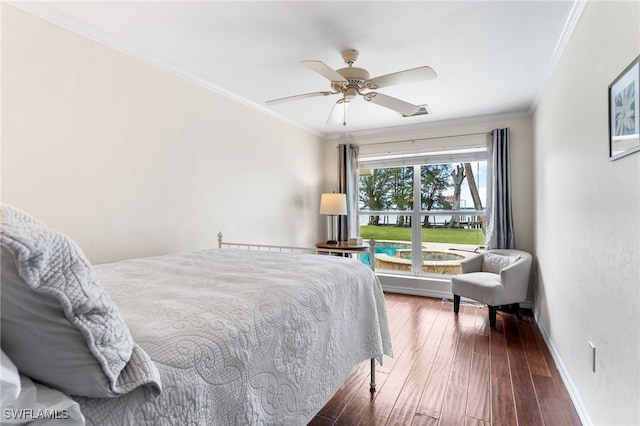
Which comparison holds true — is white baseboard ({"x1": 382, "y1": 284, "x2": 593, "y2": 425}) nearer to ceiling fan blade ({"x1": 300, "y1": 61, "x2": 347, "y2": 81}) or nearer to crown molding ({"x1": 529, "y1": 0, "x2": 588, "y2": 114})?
crown molding ({"x1": 529, "y1": 0, "x2": 588, "y2": 114})

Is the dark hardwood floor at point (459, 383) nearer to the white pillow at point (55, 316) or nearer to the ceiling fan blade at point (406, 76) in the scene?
the white pillow at point (55, 316)

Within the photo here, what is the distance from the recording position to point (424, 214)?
15.3ft

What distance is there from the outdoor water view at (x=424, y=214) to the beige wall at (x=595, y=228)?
169 centimetres

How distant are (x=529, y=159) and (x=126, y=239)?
14.1 feet

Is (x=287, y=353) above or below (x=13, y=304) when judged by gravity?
below

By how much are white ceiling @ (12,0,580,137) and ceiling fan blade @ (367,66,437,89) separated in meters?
0.31

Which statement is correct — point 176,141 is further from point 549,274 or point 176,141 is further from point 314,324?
point 549,274

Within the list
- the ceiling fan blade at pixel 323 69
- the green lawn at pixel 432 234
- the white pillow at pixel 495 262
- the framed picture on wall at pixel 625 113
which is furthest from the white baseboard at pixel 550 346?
the ceiling fan blade at pixel 323 69

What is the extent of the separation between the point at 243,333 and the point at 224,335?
0.08 meters

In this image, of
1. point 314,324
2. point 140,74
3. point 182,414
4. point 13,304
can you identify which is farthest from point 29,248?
point 140,74

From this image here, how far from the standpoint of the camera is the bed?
66 centimetres

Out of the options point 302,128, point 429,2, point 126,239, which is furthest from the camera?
point 302,128

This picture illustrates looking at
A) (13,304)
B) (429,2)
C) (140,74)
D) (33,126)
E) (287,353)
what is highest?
(429,2)

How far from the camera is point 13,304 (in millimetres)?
550
